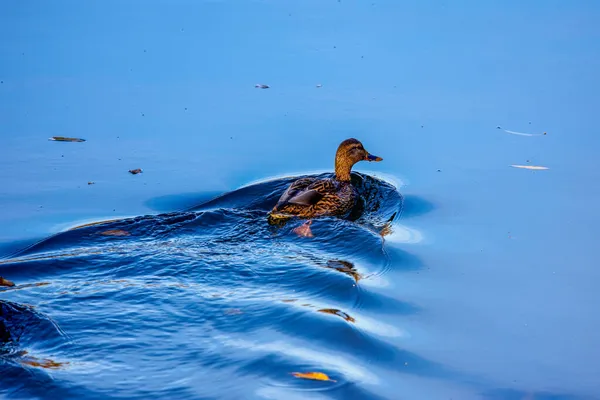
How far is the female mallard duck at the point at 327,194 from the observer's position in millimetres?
9680

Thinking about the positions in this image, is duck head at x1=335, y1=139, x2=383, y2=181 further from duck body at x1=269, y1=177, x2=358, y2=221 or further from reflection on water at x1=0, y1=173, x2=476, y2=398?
reflection on water at x1=0, y1=173, x2=476, y2=398

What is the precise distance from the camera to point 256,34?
13.5m

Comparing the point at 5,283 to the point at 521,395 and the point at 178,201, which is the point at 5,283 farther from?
the point at 521,395

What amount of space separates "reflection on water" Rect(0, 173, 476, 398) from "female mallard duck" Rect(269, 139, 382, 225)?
227 mm

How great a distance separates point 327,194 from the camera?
33.3 ft

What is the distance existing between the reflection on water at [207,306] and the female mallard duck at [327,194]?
227 mm

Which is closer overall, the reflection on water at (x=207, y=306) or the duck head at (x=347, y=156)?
the reflection on water at (x=207, y=306)

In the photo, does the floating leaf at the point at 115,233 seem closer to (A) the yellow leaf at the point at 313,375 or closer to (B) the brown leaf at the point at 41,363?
(B) the brown leaf at the point at 41,363

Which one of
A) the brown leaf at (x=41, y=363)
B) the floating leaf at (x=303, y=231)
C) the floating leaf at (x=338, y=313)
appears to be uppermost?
the floating leaf at (x=303, y=231)

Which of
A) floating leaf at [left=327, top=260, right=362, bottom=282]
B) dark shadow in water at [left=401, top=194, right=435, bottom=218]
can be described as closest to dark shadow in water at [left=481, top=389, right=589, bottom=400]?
floating leaf at [left=327, top=260, right=362, bottom=282]

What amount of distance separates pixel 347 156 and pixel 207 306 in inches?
155

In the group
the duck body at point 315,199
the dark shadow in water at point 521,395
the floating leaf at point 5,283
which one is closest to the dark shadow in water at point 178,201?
the duck body at point 315,199

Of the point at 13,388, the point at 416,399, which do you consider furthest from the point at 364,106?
the point at 13,388

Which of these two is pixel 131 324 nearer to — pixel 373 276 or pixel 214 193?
pixel 373 276
